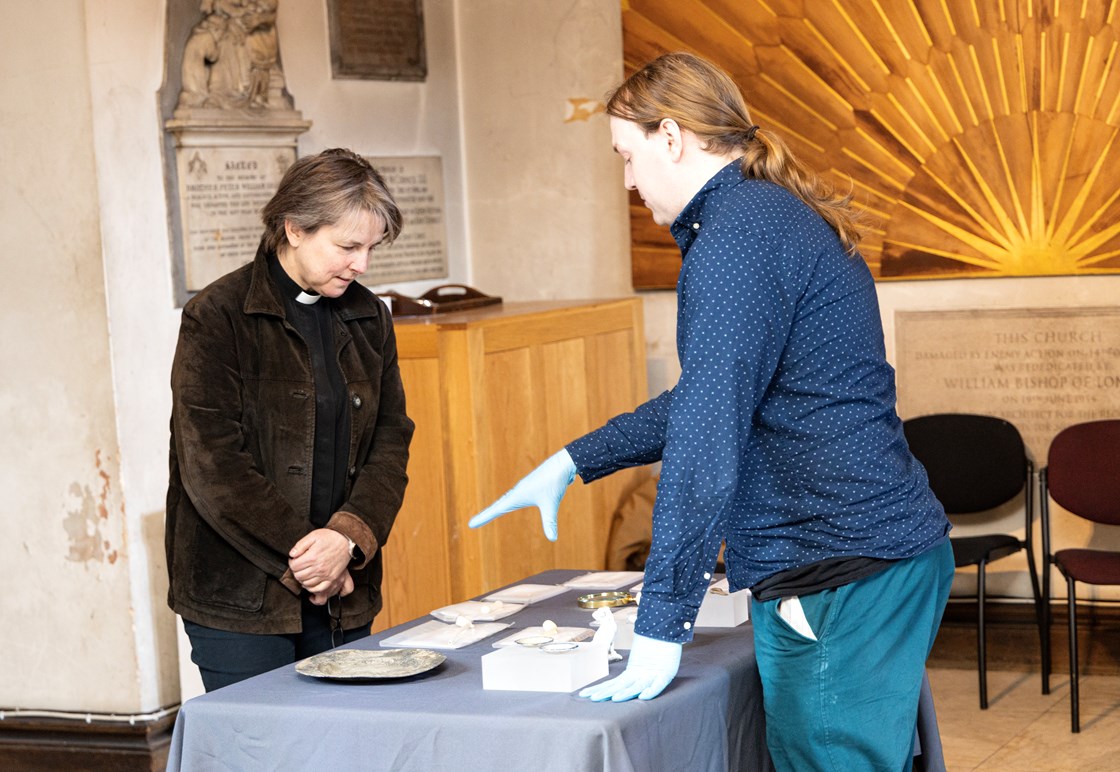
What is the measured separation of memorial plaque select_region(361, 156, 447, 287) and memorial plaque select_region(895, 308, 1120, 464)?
5.72 ft

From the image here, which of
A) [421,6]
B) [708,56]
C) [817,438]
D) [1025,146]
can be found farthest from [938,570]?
[421,6]

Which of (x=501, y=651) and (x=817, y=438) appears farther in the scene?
(x=501, y=651)

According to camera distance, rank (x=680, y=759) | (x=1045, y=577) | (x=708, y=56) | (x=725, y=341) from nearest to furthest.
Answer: (x=725, y=341), (x=680, y=759), (x=1045, y=577), (x=708, y=56)

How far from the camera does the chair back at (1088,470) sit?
15.6ft

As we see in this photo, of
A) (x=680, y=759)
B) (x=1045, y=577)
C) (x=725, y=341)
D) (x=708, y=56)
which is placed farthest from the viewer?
(x=708, y=56)

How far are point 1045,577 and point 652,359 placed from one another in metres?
1.63

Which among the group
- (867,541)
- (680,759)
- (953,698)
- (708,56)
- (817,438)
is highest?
(708,56)

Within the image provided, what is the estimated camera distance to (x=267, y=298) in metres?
2.78

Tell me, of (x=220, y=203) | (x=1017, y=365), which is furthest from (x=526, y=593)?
(x=1017, y=365)

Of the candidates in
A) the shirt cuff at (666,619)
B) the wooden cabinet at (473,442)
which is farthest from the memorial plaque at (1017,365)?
the shirt cuff at (666,619)

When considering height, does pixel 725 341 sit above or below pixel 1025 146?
below

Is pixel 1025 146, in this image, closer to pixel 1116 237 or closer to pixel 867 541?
pixel 1116 237

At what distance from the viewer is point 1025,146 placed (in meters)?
4.94

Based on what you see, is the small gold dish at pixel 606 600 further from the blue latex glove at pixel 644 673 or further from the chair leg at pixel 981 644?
the chair leg at pixel 981 644
